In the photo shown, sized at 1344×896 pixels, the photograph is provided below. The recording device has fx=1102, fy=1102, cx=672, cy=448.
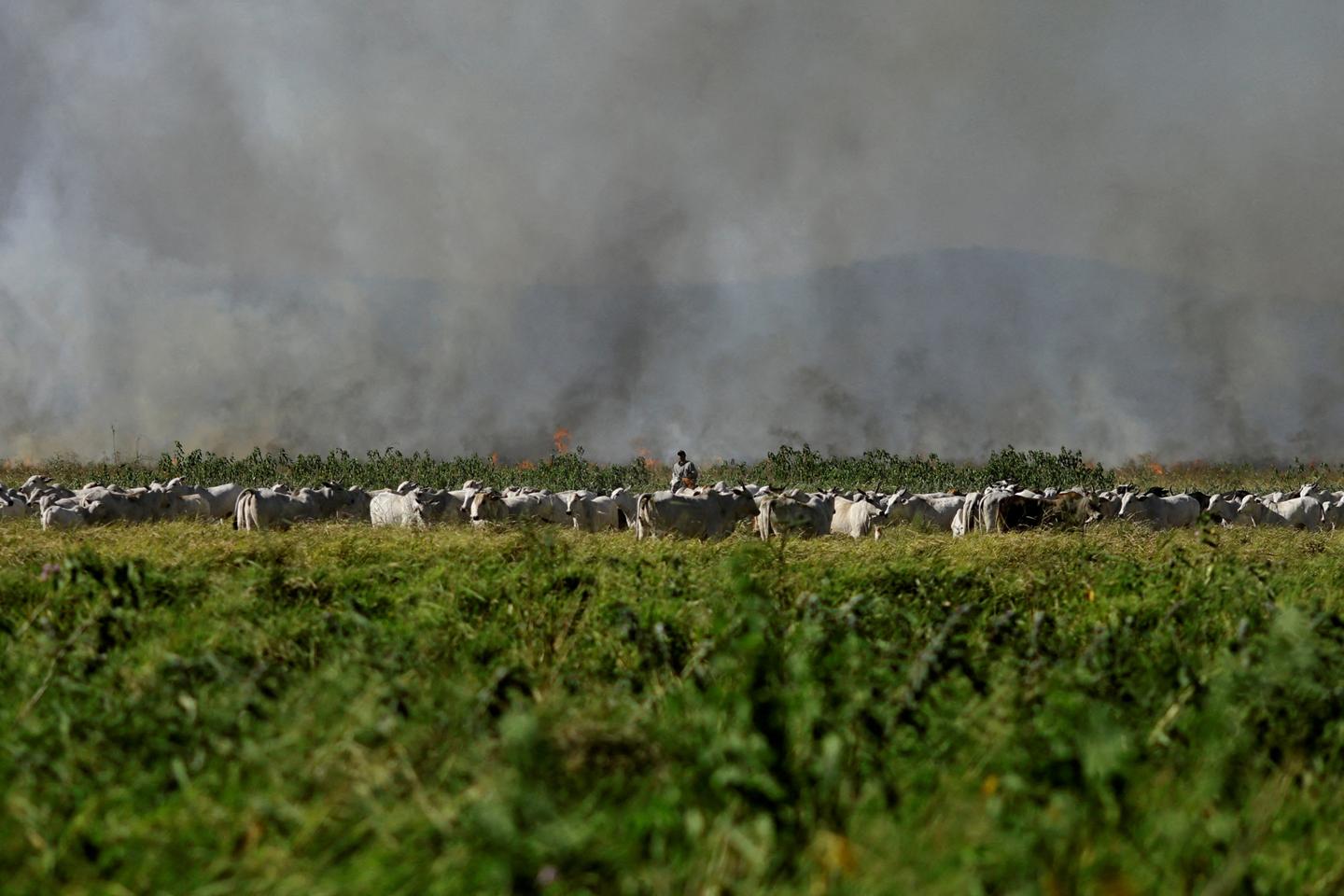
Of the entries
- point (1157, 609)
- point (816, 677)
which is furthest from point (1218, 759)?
Result: point (1157, 609)

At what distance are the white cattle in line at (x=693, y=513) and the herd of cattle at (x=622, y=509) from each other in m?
0.02

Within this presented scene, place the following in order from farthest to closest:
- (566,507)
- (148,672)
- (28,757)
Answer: (566,507) < (148,672) < (28,757)

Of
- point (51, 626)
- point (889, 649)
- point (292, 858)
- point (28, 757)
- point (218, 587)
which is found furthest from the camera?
point (218, 587)

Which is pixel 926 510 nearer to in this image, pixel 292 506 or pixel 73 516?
pixel 292 506

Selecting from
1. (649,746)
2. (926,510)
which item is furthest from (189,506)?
(649,746)

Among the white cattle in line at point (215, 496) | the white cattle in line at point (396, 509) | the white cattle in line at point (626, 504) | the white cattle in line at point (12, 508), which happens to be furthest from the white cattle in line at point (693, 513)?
the white cattle in line at point (12, 508)

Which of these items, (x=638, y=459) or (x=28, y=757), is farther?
(x=638, y=459)

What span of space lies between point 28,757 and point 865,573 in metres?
7.46

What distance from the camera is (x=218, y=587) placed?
888cm

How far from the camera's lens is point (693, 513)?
1817cm

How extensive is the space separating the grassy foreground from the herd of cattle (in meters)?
9.42

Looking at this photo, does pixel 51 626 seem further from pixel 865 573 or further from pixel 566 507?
pixel 566 507

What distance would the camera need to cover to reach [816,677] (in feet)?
18.2

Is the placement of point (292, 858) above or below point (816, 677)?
below
